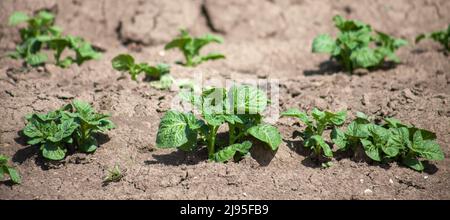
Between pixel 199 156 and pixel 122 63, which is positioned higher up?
pixel 122 63

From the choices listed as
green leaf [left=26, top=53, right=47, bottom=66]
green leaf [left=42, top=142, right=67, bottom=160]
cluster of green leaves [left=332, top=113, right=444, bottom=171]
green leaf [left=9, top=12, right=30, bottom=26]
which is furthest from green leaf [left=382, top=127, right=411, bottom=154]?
green leaf [left=9, top=12, right=30, bottom=26]

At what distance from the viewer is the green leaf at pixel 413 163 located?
3.73 m

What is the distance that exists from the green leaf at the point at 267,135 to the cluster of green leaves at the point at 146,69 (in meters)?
1.42

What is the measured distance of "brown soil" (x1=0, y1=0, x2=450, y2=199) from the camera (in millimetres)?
3594

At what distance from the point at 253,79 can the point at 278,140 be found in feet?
5.41

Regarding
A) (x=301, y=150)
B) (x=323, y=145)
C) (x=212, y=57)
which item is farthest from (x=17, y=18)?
(x=323, y=145)

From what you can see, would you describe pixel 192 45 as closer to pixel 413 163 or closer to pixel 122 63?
pixel 122 63

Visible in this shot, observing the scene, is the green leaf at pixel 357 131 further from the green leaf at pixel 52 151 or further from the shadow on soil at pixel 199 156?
the green leaf at pixel 52 151

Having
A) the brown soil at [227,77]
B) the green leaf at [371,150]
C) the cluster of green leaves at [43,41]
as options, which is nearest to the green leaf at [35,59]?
the cluster of green leaves at [43,41]

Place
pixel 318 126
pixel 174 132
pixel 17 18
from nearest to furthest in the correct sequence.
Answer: pixel 174 132 < pixel 318 126 < pixel 17 18

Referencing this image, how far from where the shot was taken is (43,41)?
208 inches

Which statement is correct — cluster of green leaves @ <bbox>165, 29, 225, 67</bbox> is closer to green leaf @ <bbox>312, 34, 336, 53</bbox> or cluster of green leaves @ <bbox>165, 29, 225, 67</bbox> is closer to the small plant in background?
green leaf @ <bbox>312, 34, 336, 53</bbox>

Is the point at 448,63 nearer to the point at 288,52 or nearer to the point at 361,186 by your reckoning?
the point at 288,52

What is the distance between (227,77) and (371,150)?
189cm
